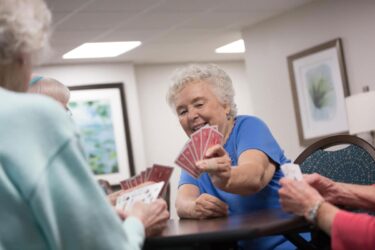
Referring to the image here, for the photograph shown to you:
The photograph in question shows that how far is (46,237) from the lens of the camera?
1.34 m

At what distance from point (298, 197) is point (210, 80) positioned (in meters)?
0.82

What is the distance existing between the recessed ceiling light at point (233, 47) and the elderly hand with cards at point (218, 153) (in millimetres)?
5971

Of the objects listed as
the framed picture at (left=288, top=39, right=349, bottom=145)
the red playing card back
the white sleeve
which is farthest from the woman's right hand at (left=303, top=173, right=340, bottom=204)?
the framed picture at (left=288, top=39, right=349, bottom=145)

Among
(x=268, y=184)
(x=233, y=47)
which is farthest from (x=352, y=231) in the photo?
(x=233, y=47)

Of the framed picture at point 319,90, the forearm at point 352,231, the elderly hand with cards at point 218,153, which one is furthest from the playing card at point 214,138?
the framed picture at point 319,90

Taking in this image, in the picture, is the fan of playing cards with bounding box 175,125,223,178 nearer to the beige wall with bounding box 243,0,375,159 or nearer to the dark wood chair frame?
the dark wood chair frame

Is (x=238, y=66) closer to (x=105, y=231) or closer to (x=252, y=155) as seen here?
(x=252, y=155)

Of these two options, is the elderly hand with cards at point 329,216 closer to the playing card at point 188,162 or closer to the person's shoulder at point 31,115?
the playing card at point 188,162

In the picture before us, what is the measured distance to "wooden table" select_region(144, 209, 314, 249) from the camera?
1577 mm

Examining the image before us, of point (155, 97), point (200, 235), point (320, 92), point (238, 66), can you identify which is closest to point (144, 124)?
point (155, 97)

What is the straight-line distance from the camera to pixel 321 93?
6848 mm

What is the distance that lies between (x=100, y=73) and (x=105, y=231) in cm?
743

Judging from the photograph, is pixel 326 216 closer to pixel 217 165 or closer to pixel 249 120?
pixel 217 165

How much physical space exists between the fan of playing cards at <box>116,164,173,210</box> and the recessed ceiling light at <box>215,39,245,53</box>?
6554 millimetres
